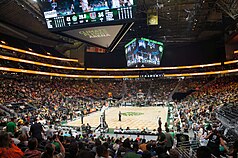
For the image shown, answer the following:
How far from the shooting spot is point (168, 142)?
6902 mm

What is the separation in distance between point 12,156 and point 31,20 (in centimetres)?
3259

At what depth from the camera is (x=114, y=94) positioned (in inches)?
1949

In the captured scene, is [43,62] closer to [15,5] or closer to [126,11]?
[15,5]

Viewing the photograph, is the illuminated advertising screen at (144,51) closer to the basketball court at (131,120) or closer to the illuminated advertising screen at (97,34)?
the basketball court at (131,120)

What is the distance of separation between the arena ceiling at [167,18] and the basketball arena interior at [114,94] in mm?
136

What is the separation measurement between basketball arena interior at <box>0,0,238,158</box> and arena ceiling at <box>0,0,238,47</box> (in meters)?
0.14

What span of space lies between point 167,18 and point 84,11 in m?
27.6

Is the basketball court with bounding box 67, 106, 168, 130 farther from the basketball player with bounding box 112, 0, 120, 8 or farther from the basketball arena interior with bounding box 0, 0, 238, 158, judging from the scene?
the basketball player with bounding box 112, 0, 120, 8

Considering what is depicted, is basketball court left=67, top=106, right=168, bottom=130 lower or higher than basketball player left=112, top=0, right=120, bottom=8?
lower

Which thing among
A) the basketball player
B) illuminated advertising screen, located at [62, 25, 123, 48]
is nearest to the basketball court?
illuminated advertising screen, located at [62, 25, 123, 48]

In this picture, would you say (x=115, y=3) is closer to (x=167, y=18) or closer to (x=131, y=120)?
(x=131, y=120)

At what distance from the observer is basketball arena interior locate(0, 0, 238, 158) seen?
5.73 m

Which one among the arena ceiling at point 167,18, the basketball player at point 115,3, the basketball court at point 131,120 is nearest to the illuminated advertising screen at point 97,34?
the basketball player at point 115,3

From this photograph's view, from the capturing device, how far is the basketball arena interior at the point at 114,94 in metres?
5.73
